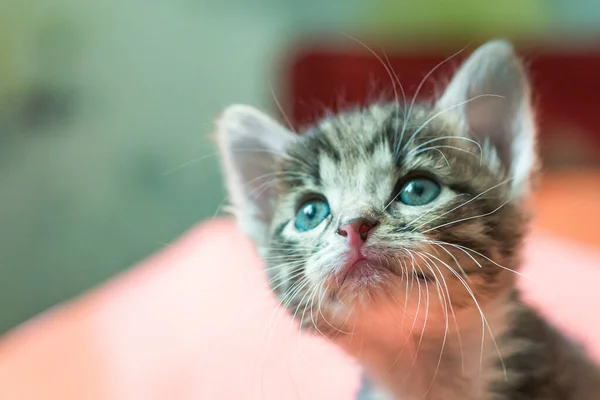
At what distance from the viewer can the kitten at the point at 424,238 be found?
499 mm

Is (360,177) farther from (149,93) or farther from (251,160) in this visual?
(149,93)

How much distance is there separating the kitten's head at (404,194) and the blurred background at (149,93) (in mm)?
817

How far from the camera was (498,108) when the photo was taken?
0.58m

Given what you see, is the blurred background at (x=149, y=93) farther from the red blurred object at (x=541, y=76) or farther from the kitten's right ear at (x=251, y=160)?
the kitten's right ear at (x=251, y=160)

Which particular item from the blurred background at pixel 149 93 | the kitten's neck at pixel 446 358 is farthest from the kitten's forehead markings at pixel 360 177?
A: the blurred background at pixel 149 93

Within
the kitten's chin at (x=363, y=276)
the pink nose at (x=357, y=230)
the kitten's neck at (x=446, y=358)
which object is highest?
the pink nose at (x=357, y=230)

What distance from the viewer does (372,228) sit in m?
0.49

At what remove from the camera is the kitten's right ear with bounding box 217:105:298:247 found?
0.63 meters

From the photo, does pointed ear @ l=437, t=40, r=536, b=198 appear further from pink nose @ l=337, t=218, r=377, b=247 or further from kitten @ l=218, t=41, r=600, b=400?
pink nose @ l=337, t=218, r=377, b=247

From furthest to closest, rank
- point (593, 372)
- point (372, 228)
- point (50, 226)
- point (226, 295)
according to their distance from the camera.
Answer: point (50, 226), point (226, 295), point (593, 372), point (372, 228)

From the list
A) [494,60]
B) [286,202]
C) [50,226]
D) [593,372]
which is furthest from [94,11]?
[593,372]

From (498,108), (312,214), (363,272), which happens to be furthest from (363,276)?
(498,108)

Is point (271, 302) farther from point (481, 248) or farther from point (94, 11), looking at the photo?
point (94, 11)

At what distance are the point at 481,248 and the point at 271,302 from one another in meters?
0.21
